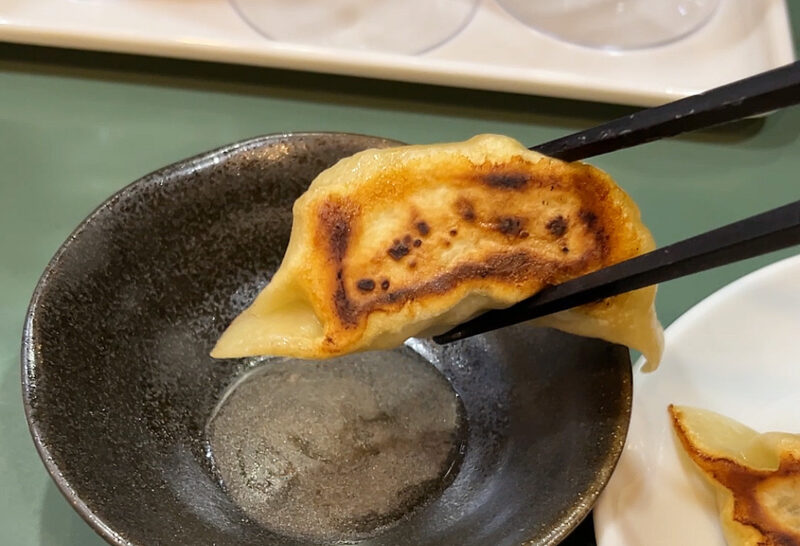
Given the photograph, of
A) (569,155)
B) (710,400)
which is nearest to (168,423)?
(569,155)

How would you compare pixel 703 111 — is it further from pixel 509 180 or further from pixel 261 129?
pixel 261 129

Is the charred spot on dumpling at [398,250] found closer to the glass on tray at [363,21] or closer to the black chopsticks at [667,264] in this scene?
the black chopsticks at [667,264]

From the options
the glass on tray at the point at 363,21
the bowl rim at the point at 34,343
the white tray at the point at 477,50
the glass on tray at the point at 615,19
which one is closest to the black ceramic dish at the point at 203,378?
the bowl rim at the point at 34,343

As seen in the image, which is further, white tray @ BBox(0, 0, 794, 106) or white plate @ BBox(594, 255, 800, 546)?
white tray @ BBox(0, 0, 794, 106)

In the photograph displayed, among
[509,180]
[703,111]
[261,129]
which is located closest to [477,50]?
[261,129]

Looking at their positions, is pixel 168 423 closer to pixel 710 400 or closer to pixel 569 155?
pixel 569 155

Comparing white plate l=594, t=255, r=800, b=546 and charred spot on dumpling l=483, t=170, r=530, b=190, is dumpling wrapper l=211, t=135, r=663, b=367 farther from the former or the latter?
white plate l=594, t=255, r=800, b=546

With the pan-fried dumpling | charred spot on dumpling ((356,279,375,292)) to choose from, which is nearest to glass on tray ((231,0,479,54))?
charred spot on dumpling ((356,279,375,292))
